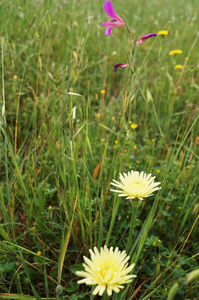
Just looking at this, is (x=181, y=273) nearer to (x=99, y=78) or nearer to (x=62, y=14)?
(x=99, y=78)

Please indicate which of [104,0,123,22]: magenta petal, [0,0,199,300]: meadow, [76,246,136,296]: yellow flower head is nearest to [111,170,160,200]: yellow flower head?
[0,0,199,300]: meadow

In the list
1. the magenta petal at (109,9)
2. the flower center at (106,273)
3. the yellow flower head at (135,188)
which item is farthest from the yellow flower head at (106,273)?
the magenta petal at (109,9)

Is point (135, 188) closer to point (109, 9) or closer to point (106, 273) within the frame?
point (106, 273)

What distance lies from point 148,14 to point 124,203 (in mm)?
3578

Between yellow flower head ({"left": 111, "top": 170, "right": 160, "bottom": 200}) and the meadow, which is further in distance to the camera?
the meadow

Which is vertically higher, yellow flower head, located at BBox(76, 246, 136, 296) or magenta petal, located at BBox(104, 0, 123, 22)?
magenta petal, located at BBox(104, 0, 123, 22)

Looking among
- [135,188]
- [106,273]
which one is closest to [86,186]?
[135,188]

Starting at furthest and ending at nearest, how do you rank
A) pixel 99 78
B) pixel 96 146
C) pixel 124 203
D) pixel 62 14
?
pixel 62 14 < pixel 99 78 < pixel 96 146 < pixel 124 203

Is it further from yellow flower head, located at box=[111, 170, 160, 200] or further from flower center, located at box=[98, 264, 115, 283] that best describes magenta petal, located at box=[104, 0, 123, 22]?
flower center, located at box=[98, 264, 115, 283]

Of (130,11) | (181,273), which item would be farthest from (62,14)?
(181,273)

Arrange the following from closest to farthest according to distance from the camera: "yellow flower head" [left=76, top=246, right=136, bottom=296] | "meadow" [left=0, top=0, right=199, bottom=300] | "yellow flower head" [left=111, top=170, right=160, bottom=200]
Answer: "yellow flower head" [left=76, top=246, right=136, bottom=296], "yellow flower head" [left=111, top=170, right=160, bottom=200], "meadow" [left=0, top=0, right=199, bottom=300]

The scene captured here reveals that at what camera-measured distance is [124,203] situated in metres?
1.32

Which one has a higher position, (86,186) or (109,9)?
(109,9)

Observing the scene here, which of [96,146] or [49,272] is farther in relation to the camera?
[96,146]
